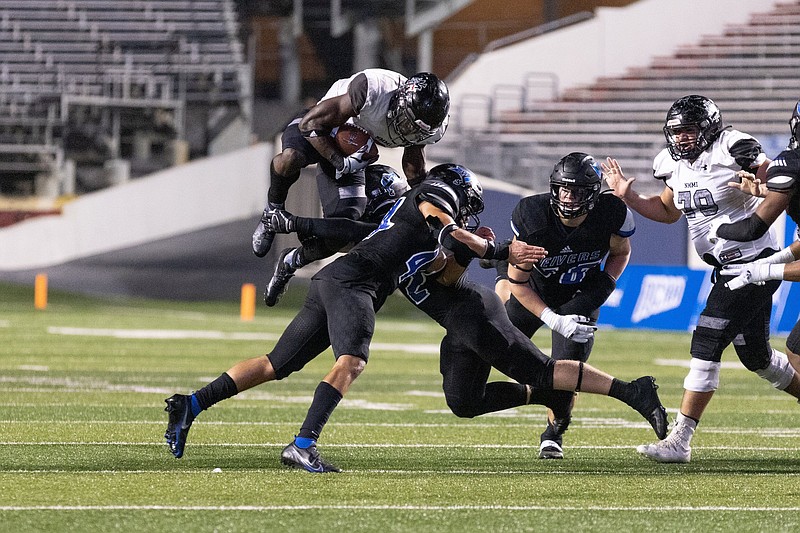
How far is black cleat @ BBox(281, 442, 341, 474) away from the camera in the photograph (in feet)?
17.9

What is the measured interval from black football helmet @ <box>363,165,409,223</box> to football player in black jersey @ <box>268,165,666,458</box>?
812 millimetres

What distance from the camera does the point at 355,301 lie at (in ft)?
18.5

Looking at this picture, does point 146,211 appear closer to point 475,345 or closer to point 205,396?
point 205,396

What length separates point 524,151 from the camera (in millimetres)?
21531

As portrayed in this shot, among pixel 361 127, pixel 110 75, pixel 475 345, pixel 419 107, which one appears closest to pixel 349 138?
pixel 361 127

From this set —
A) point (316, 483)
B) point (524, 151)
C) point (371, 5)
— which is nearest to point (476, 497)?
point (316, 483)

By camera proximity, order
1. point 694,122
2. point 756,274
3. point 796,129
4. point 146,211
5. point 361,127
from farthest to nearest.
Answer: point 146,211 < point 361,127 < point 694,122 < point 796,129 < point 756,274

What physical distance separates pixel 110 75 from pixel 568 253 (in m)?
20.9

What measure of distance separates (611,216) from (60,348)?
7936mm

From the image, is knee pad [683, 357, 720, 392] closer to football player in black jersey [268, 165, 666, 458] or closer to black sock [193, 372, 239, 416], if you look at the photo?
football player in black jersey [268, 165, 666, 458]

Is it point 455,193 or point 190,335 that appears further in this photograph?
point 190,335

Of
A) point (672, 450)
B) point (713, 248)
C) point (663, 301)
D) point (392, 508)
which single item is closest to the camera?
point (392, 508)

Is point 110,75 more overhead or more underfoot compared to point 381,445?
more overhead

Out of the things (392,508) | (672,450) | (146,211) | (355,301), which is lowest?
(146,211)
